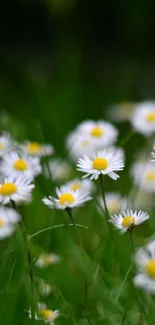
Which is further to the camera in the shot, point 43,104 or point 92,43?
point 92,43

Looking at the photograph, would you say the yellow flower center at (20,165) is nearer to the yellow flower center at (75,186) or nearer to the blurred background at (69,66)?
the yellow flower center at (75,186)

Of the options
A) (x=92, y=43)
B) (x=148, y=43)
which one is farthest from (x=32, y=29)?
(x=148, y=43)

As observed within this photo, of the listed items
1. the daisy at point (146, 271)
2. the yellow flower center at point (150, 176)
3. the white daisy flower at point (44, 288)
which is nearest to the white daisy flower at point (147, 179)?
the yellow flower center at point (150, 176)

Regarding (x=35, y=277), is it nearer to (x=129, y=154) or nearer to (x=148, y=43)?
(x=129, y=154)

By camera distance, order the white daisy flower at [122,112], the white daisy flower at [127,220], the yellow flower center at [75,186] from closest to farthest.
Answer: the white daisy flower at [127,220] < the yellow flower center at [75,186] < the white daisy flower at [122,112]

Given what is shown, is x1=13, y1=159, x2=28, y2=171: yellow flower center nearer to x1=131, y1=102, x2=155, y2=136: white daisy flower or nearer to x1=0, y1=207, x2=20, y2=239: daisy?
x1=0, y1=207, x2=20, y2=239: daisy

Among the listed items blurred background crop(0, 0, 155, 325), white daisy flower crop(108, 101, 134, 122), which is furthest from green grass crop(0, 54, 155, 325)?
white daisy flower crop(108, 101, 134, 122)

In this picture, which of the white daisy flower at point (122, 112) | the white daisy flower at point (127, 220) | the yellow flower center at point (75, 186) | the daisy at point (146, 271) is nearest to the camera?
the daisy at point (146, 271)
